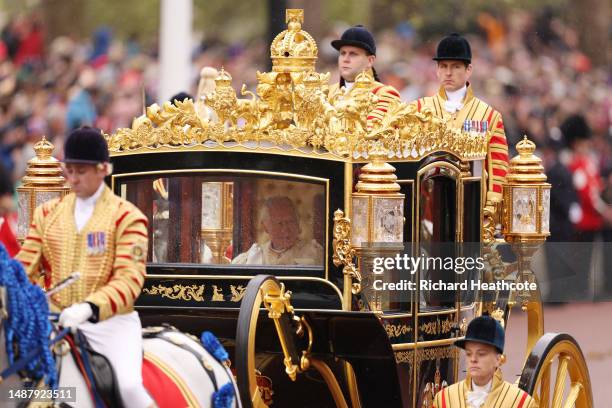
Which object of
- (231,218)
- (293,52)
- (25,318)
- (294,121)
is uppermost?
(293,52)

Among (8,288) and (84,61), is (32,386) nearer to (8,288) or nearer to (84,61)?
(8,288)

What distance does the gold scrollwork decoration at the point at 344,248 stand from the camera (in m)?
9.73

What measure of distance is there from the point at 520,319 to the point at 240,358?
828 cm

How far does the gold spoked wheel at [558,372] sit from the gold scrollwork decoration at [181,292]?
1767 millimetres

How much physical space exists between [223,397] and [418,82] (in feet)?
33.3

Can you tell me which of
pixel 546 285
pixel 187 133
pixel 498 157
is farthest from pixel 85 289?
pixel 546 285

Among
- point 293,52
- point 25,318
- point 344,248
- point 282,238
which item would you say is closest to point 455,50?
point 293,52

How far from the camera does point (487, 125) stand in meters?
11.4

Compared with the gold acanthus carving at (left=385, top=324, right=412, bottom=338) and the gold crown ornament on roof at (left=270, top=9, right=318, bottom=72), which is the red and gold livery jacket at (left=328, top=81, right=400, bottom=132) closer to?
the gold crown ornament on roof at (left=270, top=9, right=318, bottom=72)

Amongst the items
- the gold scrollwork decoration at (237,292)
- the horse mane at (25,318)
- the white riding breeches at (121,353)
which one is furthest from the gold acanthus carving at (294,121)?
the horse mane at (25,318)

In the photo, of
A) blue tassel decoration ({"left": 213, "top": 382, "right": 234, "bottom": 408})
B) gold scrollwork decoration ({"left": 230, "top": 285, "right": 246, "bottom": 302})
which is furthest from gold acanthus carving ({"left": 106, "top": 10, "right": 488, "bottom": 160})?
blue tassel decoration ({"left": 213, "top": 382, "right": 234, "bottom": 408})

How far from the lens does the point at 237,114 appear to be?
10125mm

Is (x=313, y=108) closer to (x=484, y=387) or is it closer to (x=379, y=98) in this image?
(x=379, y=98)

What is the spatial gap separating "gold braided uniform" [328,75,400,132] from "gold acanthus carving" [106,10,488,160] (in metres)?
0.07
